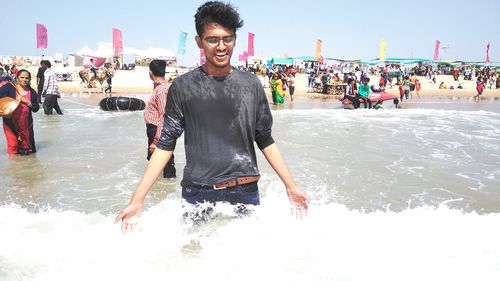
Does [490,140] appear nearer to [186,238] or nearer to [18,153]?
[186,238]

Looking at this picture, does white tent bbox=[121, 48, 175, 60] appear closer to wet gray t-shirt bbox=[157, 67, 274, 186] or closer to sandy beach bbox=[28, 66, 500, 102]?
sandy beach bbox=[28, 66, 500, 102]

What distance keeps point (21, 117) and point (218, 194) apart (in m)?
6.08

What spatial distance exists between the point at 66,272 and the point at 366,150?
6866 millimetres

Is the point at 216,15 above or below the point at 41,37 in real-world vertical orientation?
below

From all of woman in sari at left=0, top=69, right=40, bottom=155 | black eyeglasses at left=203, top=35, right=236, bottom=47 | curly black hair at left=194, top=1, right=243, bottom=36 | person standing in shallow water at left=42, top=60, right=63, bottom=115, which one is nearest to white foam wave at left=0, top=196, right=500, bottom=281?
black eyeglasses at left=203, top=35, right=236, bottom=47

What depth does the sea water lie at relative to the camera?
272cm

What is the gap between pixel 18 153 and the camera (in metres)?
7.19

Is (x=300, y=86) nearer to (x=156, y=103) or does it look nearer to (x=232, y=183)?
(x=156, y=103)

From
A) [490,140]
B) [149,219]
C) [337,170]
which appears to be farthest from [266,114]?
[490,140]

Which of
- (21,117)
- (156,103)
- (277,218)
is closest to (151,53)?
(21,117)

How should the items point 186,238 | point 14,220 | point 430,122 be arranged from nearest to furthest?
point 186,238 < point 14,220 < point 430,122

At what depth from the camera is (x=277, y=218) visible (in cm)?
315

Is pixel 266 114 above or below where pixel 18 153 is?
above

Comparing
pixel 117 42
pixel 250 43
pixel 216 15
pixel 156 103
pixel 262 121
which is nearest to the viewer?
pixel 216 15
